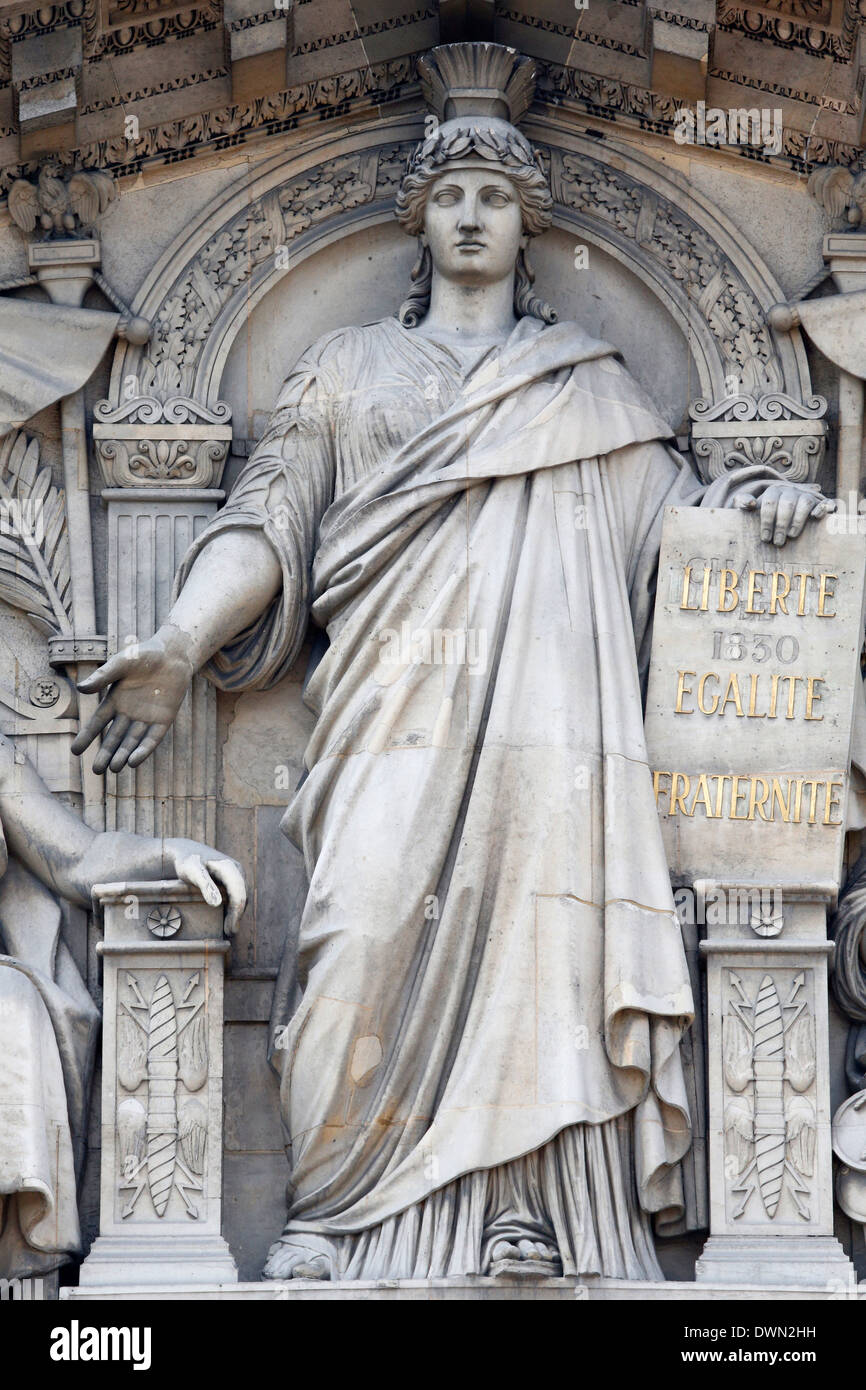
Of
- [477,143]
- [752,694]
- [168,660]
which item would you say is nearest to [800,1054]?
[752,694]

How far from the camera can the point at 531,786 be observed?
13.7 metres

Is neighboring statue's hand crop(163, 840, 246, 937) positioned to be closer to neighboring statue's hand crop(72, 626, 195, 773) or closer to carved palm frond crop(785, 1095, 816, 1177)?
neighboring statue's hand crop(72, 626, 195, 773)

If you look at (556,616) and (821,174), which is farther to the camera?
(821,174)

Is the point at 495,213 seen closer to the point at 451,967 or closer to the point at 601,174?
the point at 601,174

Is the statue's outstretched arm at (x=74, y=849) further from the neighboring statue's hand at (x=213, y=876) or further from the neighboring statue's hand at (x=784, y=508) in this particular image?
the neighboring statue's hand at (x=784, y=508)

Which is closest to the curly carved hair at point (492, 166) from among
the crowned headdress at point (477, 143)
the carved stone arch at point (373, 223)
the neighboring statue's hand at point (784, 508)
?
the crowned headdress at point (477, 143)

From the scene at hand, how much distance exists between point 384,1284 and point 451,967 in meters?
1.21

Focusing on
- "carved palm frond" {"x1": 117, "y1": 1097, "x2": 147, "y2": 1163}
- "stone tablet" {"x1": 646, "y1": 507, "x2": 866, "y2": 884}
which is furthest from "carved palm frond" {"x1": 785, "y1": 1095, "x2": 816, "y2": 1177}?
"carved palm frond" {"x1": 117, "y1": 1097, "x2": 147, "y2": 1163}

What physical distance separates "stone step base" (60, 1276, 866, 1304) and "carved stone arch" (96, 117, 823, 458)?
355cm

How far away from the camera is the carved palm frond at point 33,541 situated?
47.4 ft

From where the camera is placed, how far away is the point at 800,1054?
A: 1359cm

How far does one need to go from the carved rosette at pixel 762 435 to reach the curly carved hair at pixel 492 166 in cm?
80

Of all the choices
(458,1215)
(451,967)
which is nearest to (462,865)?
(451,967)

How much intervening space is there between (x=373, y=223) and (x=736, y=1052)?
3.82 metres
